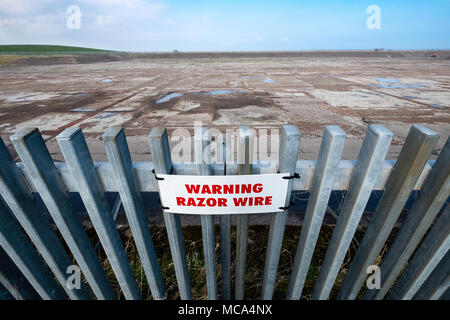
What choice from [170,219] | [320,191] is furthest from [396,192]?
[170,219]

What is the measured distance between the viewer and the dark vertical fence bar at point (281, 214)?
3.04ft

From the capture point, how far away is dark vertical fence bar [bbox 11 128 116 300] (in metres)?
0.95

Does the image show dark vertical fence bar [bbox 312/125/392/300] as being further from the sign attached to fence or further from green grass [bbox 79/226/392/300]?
green grass [bbox 79/226/392/300]

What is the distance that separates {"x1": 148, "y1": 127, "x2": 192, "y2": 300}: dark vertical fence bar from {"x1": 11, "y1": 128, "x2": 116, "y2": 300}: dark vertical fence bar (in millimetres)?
513

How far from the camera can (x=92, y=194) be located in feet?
3.55

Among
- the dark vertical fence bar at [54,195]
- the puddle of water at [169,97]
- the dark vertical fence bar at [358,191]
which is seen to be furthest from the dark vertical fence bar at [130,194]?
the puddle of water at [169,97]

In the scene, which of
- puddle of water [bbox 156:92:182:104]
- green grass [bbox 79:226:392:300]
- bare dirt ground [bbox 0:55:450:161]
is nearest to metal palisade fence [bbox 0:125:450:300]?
green grass [bbox 79:226:392:300]

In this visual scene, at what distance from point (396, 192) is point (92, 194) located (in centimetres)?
147

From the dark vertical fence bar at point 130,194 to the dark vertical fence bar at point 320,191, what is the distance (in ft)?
2.89

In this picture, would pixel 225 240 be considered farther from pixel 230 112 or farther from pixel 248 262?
pixel 230 112

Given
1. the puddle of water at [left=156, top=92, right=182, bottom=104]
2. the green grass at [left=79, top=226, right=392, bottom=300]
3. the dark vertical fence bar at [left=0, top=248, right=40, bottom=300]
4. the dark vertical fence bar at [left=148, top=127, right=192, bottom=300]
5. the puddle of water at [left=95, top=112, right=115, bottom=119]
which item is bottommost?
the green grass at [left=79, top=226, right=392, bottom=300]

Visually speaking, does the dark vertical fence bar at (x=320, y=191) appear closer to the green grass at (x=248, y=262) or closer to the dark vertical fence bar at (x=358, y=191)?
the dark vertical fence bar at (x=358, y=191)
